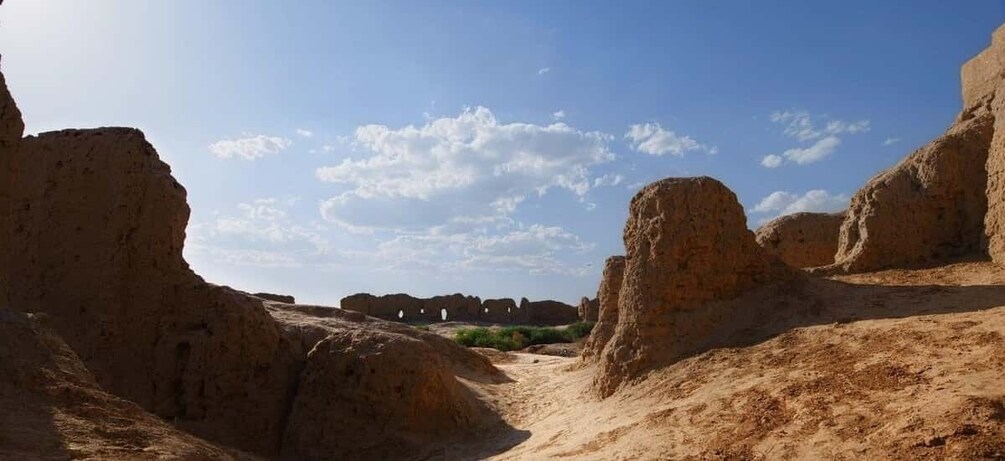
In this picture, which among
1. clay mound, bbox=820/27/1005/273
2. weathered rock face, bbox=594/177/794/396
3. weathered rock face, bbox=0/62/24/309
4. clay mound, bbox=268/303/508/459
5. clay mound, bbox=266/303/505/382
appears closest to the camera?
weathered rock face, bbox=0/62/24/309

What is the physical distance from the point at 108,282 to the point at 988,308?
35.1 feet

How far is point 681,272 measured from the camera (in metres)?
9.96

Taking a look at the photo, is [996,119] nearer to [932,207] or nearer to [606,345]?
[932,207]

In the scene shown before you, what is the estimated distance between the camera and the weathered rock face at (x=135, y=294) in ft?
33.6

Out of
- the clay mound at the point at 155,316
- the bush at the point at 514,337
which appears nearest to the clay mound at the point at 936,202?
the clay mound at the point at 155,316

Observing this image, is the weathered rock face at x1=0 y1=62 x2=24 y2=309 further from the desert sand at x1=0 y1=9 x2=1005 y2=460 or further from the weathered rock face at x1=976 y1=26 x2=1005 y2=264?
the weathered rock face at x1=976 y1=26 x2=1005 y2=264

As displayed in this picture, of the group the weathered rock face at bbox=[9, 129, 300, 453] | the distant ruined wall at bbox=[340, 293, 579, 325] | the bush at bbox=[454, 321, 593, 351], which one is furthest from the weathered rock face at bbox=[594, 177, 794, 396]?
the distant ruined wall at bbox=[340, 293, 579, 325]

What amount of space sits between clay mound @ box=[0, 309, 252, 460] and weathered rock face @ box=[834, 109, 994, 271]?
9.75 meters

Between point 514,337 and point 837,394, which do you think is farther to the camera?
point 514,337

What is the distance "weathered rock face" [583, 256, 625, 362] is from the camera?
1431 cm

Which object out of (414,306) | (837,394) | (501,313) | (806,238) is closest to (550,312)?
(501,313)

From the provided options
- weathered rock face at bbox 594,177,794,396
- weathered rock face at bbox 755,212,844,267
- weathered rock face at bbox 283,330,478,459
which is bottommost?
weathered rock face at bbox 283,330,478,459

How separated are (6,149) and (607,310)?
10893 mm

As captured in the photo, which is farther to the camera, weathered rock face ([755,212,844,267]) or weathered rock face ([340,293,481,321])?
weathered rock face ([340,293,481,321])
